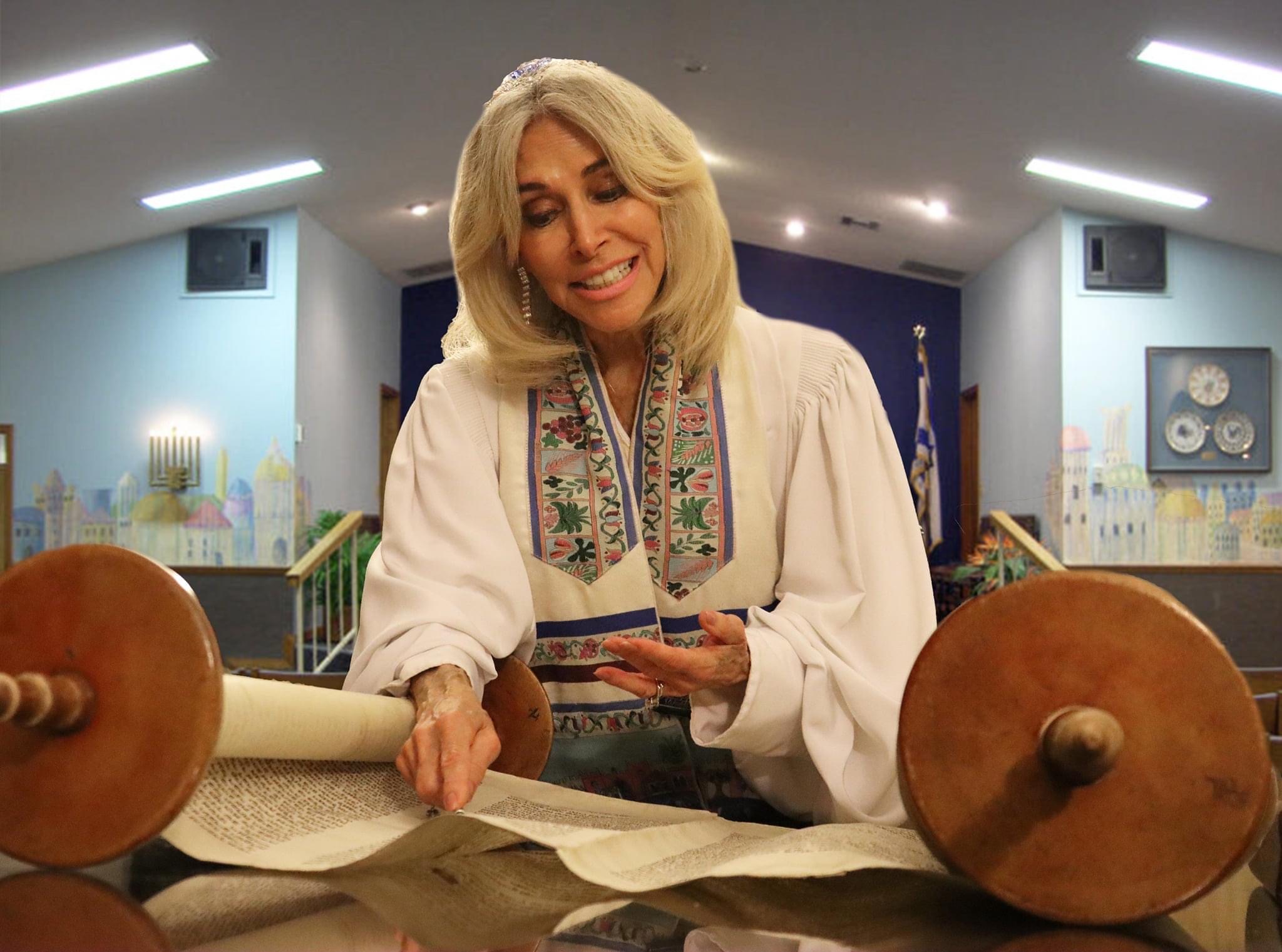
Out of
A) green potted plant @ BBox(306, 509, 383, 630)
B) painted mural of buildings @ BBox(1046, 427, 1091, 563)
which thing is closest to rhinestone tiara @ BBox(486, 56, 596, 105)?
painted mural of buildings @ BBox(1046, 427, 1091, 563)

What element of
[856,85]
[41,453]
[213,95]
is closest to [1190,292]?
[856,85]

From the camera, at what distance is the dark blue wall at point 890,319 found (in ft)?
3.91

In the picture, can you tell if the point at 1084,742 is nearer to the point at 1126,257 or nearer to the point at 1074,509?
the point at 1126,257

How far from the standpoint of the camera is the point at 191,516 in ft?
25.5

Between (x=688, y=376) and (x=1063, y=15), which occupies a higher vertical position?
(x=1063, y=15)

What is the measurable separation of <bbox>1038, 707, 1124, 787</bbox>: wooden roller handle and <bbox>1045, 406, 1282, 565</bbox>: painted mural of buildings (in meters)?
5.59

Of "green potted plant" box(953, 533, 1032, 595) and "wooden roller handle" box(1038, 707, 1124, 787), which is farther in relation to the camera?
"green potted plant" box(953, 533, 1032, 595)

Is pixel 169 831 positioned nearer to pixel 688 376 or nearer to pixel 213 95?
pixel 688 376

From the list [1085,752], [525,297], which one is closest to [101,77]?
[525,297]

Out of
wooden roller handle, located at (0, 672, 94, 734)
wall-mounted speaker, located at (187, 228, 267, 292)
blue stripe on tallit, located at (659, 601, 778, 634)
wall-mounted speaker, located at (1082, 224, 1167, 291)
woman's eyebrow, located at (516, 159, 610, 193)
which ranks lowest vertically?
blue stripe on tallit, located at (659, 601, 778, 634)

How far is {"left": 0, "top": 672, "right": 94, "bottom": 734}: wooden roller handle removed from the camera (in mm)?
423

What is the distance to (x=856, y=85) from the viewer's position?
4160mm

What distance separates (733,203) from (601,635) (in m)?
1.31

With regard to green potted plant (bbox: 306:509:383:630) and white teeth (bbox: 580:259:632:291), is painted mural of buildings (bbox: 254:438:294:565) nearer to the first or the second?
green potted plant (bbox: 306:509:383:630)
